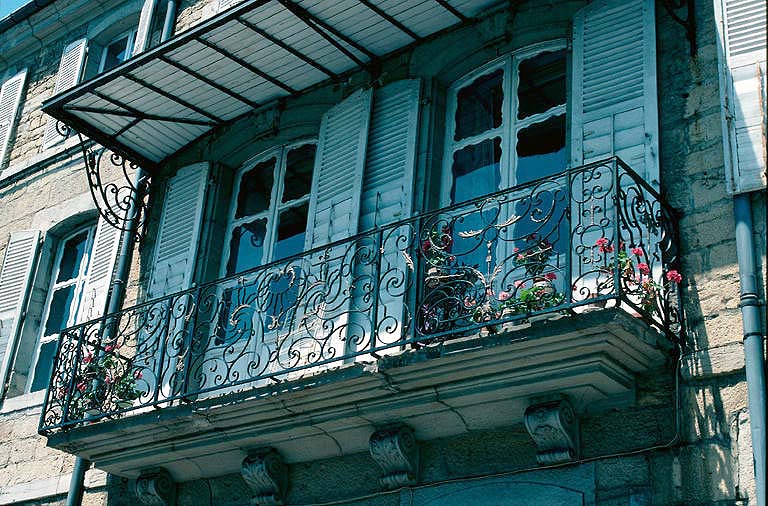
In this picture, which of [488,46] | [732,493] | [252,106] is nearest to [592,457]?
[732,493]

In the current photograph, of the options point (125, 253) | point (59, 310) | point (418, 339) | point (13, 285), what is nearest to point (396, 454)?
point (418, 339)

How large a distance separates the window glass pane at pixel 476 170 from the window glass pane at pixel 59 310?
436 centimetres

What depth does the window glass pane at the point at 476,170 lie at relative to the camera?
8.95 meters

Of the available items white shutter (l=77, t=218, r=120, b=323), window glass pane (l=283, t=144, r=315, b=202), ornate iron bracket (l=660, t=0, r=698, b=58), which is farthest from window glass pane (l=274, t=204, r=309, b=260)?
ornate iron bracket (l=660, t=0, r=698, b=58)

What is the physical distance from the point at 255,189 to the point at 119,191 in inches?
55.3

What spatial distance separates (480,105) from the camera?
30.8ft

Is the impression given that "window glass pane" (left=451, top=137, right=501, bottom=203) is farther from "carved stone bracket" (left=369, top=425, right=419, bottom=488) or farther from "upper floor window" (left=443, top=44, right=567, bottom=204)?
"carved stone bracket" (left=369, top=425, right=419, bottom=488)

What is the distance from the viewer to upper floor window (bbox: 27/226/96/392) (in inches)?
449

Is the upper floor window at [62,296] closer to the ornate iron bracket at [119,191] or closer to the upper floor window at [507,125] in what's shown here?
the ornate iron bracket at [119,191]

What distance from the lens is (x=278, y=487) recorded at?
8750 millimetres

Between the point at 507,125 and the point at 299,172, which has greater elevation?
the point at 299,172

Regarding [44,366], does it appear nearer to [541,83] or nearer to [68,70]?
[68,70]

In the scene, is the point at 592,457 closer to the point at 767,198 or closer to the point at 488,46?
the point at 767,198

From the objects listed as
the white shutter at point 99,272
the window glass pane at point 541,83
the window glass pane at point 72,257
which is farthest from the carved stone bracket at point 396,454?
the window glass pane at point 72,257
